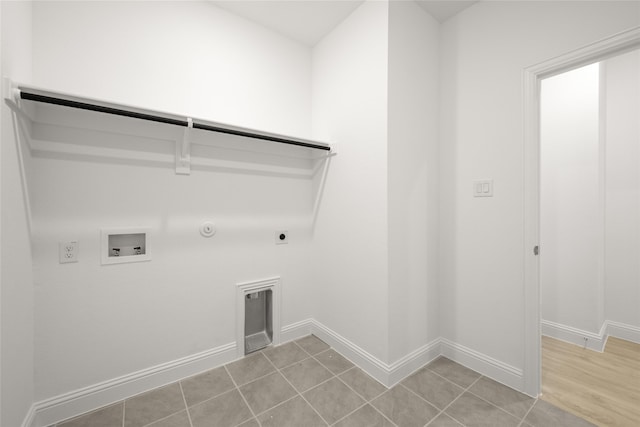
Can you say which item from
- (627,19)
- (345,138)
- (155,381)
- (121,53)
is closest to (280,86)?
(345,138)

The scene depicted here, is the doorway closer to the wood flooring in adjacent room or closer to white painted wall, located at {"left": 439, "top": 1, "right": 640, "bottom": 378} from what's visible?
the wood flooring in adjacent room

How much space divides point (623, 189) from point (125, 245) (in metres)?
3.97

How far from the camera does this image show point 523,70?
5.30ft

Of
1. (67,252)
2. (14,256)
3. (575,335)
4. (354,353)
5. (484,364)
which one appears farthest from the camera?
(575,335)

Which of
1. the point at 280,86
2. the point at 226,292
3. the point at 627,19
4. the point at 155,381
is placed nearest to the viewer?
the point at 627,19

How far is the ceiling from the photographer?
187 cm

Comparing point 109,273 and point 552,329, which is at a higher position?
point 109,273

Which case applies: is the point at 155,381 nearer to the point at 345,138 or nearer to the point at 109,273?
the point at 109,273

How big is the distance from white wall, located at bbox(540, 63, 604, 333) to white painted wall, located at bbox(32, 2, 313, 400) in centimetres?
229

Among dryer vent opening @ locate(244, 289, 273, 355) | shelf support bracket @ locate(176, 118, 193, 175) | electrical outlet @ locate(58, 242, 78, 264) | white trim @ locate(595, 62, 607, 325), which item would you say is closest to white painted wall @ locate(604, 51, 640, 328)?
white trim @ locate(595, 62, 607, 325)

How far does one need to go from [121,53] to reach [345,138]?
155 cm

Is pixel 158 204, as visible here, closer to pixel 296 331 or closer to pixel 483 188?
pixel 296 331

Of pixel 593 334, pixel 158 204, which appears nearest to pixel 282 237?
pixel 158 204

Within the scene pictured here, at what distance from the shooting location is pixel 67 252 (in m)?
1.41
